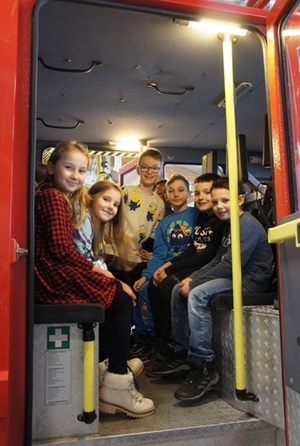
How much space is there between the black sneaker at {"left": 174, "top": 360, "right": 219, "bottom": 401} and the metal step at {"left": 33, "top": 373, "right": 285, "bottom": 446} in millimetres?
61

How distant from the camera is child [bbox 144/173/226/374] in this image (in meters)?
2.94

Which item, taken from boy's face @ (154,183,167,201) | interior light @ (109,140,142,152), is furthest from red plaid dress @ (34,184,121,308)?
interior light @ (109,140,142,152)

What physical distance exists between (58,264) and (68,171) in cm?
51

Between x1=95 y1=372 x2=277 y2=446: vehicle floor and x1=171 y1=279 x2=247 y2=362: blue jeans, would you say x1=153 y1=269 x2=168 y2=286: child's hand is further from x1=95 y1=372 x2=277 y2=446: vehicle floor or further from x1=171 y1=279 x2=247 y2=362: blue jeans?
x1=95 y1=372 x2=277 y2=446: vehicle floor

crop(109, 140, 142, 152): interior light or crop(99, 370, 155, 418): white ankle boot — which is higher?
crop(109, 140, 142, 152): interior light

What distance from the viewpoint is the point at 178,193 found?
10.8ft

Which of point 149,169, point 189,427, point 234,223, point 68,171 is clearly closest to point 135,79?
point 149,169

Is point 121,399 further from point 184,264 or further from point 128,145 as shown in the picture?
point 128,145

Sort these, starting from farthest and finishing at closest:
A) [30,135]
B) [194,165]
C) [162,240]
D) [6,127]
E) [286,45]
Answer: [194,165] → [162,240] → [286,45] → [30,135] → [6,127]

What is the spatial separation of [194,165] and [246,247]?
2.19 m

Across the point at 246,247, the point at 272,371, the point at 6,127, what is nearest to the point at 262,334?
the point at 272,371

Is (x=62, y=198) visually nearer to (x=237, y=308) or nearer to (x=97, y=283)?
(x=97, y=283)

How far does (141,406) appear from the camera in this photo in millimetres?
2086

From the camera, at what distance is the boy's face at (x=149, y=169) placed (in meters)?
3.53
